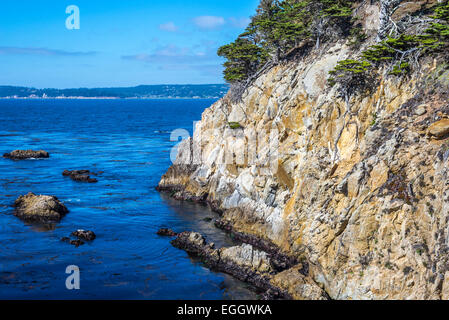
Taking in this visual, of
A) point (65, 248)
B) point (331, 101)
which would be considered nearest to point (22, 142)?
point (65, 248)

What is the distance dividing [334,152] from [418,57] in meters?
8.06

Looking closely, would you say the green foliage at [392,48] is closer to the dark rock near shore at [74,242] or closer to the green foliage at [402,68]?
the green foliage at [402,68]

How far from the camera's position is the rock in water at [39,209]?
38719 millimetres

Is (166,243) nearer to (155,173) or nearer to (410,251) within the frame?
(410,251)

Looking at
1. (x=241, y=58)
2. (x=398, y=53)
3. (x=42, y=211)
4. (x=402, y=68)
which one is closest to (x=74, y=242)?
(x=42, y=211)

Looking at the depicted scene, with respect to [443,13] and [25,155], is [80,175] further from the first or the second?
[443,13]

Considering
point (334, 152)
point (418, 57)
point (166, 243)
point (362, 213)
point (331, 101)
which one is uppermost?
point (418, 57)

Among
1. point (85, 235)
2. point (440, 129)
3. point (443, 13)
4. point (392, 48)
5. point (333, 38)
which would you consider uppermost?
point (333, 38)

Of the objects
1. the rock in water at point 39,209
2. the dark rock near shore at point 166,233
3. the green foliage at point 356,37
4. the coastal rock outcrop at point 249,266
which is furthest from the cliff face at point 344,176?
the rock in water at point 39,209

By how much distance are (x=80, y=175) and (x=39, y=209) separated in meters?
16.8

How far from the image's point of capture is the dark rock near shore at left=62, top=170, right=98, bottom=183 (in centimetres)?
5462

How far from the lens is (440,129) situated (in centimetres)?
2183
